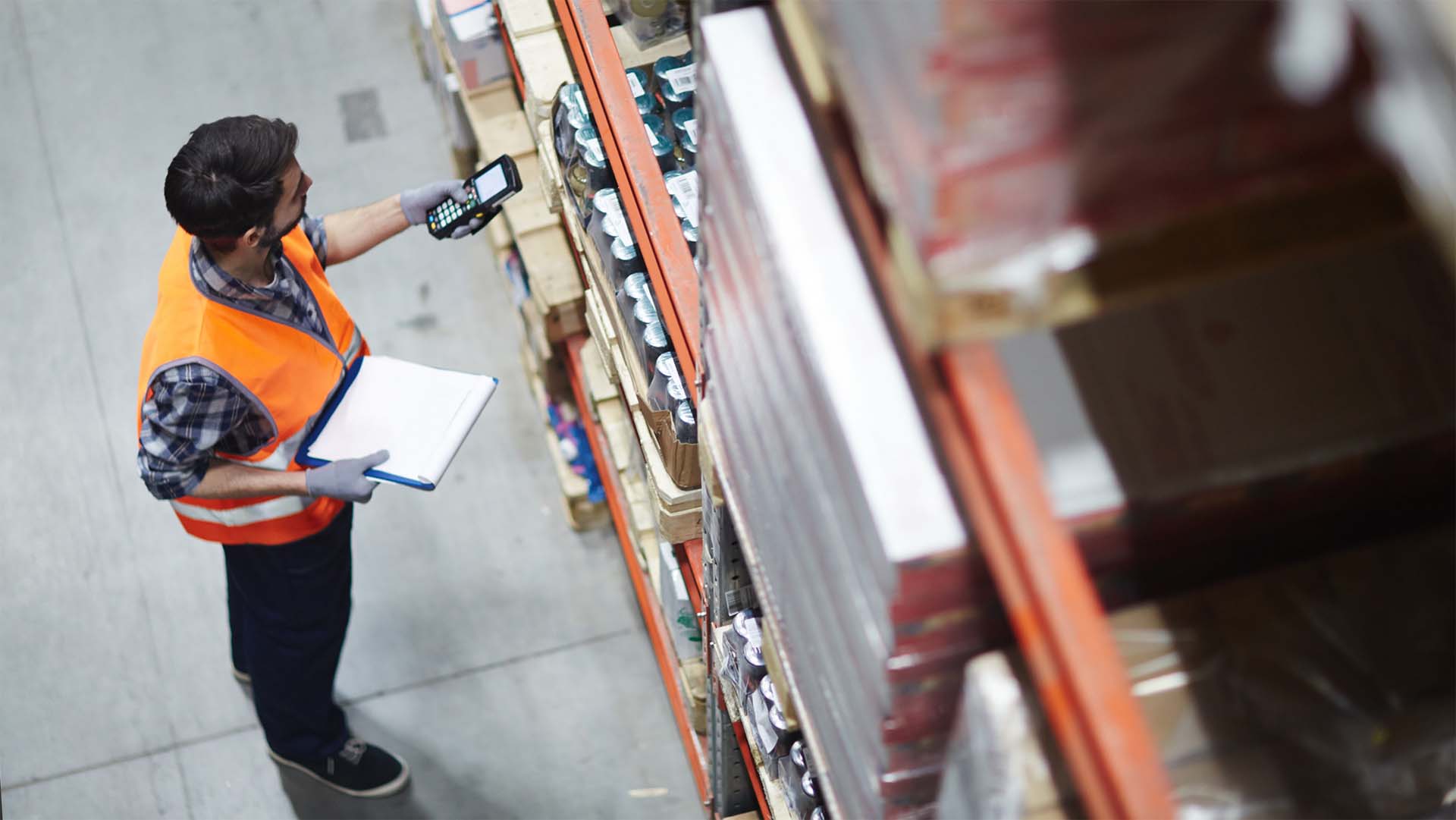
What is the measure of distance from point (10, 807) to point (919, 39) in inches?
193

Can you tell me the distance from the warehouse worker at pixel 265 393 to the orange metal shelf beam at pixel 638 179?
0.83 metres

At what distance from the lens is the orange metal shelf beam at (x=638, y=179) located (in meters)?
3.41

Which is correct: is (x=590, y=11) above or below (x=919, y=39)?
above

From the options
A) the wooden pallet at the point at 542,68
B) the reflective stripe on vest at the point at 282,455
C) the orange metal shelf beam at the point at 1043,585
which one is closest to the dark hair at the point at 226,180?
the reflective stripe on vest at the point at 282,455

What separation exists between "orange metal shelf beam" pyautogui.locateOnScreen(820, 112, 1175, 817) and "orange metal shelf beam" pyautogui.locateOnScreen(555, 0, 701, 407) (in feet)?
5.53

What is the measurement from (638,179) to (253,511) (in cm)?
152

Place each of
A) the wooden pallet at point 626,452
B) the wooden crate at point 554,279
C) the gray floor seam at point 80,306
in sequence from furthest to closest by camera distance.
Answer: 1. the gray floor seam at point 80,306
2. the wooden crate at point 554,279
3. the wooden pallet at point 626,452

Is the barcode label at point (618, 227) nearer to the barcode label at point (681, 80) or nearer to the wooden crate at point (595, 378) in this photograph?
the barcode label at point (681, 80)

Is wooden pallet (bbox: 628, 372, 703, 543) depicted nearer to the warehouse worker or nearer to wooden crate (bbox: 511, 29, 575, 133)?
the warehouse worker

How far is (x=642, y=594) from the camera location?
205 inches

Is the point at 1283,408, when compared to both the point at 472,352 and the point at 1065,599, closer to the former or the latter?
the point at 1065,599

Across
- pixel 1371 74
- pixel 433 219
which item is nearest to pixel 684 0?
pixel 433 219

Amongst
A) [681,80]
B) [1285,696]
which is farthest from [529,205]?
[1285,696]

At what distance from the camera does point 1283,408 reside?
1.81m
